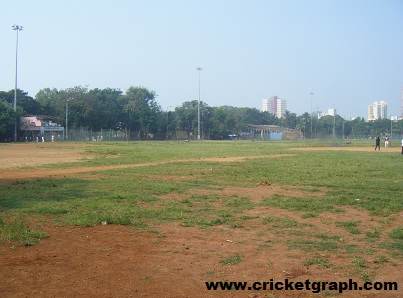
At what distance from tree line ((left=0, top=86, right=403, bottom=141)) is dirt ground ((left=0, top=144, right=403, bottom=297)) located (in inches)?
2748

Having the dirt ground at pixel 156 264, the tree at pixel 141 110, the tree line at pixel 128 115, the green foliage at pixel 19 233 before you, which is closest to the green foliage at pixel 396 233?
the dirt ground at pixel 156 264

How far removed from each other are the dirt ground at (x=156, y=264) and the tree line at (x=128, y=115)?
6981 centimetres

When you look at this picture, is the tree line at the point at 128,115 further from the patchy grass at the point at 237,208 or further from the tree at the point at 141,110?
the patchy grass at the point at 237,208

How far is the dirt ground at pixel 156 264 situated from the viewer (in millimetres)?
5555

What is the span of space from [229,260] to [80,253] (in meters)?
2.46

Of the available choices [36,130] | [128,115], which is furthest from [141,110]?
[36,130]

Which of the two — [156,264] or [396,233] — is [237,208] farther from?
[156,264]

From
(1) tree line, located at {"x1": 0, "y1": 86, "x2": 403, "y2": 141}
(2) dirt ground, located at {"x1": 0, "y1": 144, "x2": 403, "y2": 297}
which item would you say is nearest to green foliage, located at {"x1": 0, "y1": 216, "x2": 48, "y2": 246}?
(2) dirt ground, located at {"x1": 0, "y1": 144, "x2": 403, "y2": 297}

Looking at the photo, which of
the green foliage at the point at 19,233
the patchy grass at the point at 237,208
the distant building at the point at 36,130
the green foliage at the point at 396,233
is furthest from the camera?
the distant building at the point at 36,130

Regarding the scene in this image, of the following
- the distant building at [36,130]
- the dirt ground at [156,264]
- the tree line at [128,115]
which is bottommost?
the dirt ground at [156,264]

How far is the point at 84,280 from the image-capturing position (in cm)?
586

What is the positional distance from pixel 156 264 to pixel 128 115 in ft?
345

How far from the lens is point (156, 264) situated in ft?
21.6

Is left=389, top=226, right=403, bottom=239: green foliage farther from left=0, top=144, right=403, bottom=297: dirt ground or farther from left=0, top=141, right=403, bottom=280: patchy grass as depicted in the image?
left=0, top=144, right=403, bottom=297: dirt ground
